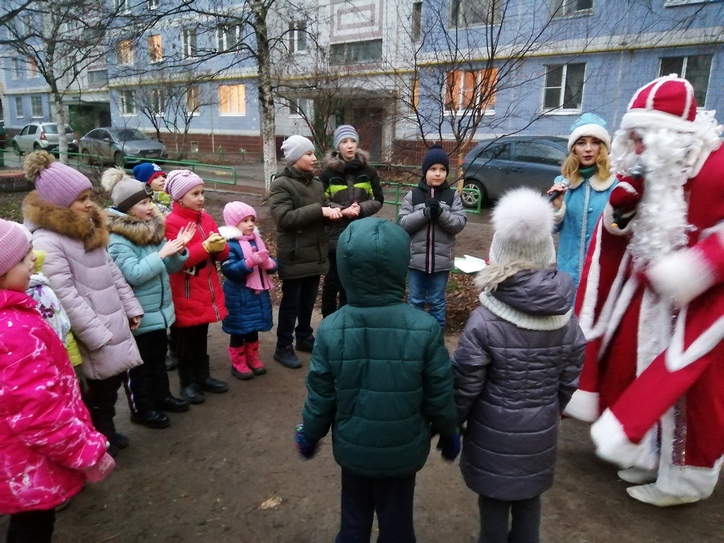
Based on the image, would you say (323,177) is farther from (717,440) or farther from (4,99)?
(4,99)

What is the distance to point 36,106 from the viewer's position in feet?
122

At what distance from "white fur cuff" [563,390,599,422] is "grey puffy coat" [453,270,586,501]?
931 millimetres

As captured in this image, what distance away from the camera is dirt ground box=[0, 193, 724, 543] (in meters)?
2.68

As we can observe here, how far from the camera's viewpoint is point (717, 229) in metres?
2.46

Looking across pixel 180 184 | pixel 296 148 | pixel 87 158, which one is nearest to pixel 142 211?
pixel 180 184

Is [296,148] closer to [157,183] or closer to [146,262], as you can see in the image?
[157,183]

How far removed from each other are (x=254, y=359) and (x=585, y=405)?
2530 mm

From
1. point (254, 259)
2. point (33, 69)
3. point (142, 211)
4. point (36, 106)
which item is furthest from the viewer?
point (36, 106)

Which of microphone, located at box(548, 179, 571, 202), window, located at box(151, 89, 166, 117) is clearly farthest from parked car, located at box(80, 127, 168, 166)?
microphone, located at box(548, 179, 571, 202)

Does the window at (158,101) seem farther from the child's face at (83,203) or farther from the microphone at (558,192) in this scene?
the microphone at (558,192)

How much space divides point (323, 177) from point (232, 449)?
95.7 inches

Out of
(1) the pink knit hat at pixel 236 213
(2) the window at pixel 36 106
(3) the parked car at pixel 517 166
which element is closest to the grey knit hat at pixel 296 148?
(1) the pink knit hat at pixel 236 213

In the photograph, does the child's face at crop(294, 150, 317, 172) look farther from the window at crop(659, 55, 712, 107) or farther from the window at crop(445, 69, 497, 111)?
the window at crop(659, 55, 712, 107)

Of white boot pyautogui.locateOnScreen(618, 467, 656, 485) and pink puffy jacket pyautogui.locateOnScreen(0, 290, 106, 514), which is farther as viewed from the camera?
white boot pyautogui.locateOnScreen(618, 467, 656, 485)
